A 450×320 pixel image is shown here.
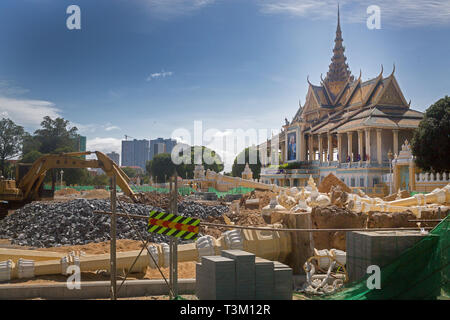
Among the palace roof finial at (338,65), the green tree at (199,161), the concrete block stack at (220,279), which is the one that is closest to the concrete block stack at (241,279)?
the concrete block stack at (220,279)

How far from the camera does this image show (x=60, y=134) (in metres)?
76.8

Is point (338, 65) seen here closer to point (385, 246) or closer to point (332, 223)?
point (332, 223)

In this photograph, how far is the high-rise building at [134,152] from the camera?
176m

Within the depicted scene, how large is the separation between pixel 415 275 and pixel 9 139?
232ft

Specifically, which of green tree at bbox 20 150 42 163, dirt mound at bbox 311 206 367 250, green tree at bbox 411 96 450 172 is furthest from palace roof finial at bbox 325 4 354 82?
dirt mound at bbox 311 206 367 250

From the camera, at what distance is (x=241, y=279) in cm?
588

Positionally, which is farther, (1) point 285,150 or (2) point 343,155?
(1) point 285,150

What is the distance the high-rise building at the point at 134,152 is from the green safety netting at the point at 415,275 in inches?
6737

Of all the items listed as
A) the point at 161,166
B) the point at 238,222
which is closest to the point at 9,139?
the point at 161,166

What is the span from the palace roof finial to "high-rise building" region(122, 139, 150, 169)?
120952 millimetres
